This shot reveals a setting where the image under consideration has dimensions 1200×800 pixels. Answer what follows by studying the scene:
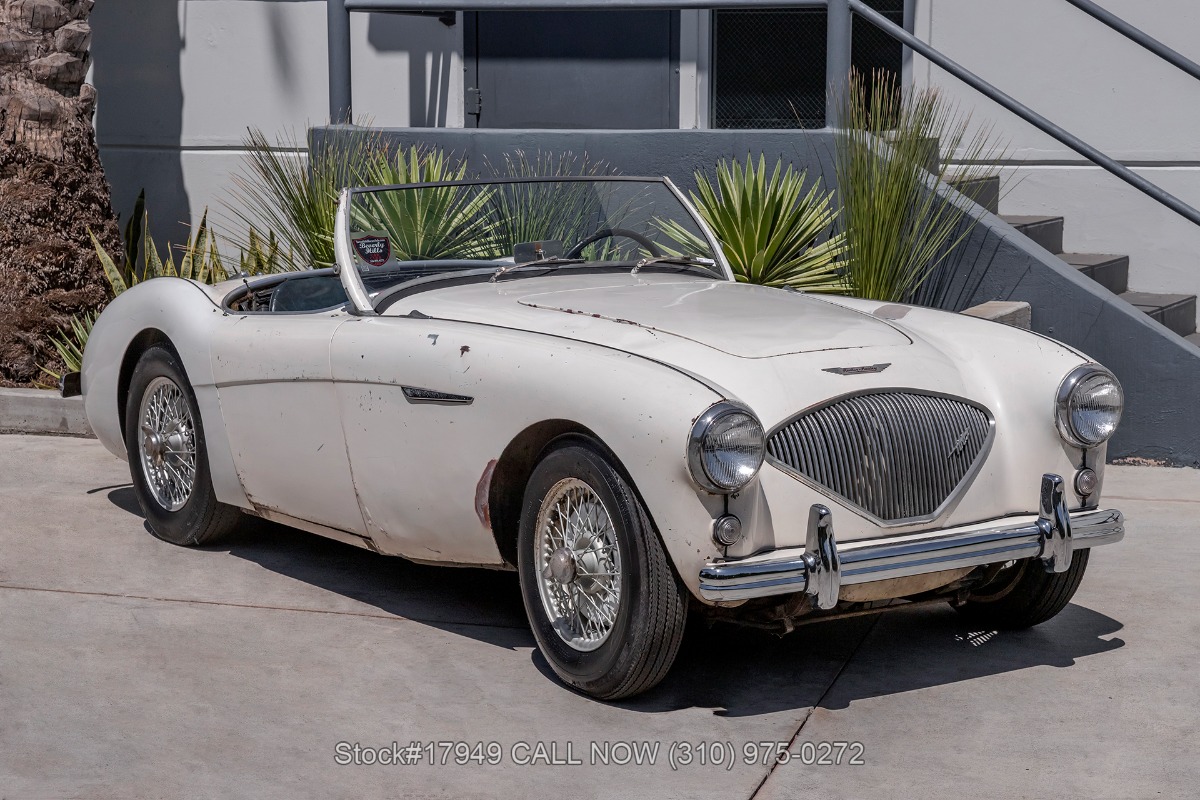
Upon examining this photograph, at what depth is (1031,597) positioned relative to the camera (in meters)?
4.84

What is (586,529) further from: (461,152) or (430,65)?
(430,65)

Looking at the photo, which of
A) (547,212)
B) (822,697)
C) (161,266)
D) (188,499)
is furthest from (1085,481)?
(161,266)

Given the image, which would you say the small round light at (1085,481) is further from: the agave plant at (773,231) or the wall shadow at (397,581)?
the agave plant at (773,231)

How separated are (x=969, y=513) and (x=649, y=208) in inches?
82.2

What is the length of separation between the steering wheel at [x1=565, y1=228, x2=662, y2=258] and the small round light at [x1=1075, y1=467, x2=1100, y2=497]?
71.7 inches

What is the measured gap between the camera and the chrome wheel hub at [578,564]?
423cm

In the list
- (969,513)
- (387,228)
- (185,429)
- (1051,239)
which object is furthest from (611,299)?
(1051,239)

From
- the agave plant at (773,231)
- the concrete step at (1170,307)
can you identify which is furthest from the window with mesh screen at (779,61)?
the concrete step at (1170,307)

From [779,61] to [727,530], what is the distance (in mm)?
6975

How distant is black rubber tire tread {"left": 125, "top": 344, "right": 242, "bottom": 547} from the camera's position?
5.71 meters

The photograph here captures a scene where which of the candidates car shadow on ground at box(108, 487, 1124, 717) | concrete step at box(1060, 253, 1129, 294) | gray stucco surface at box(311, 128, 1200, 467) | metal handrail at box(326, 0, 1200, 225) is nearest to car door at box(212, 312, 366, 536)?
car shadow on ground at box(108, 487, 1124, 717)

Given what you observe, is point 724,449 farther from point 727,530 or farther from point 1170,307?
point 1170,307

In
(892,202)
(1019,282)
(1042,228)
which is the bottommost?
(1019,282)

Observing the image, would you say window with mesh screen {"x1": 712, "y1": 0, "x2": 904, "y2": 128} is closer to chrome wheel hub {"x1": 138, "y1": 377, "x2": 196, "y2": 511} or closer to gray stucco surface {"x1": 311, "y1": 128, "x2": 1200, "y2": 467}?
gray stucco surface {"x1": 311, "y1": 128, "x2": 1200, "y2": 467}
